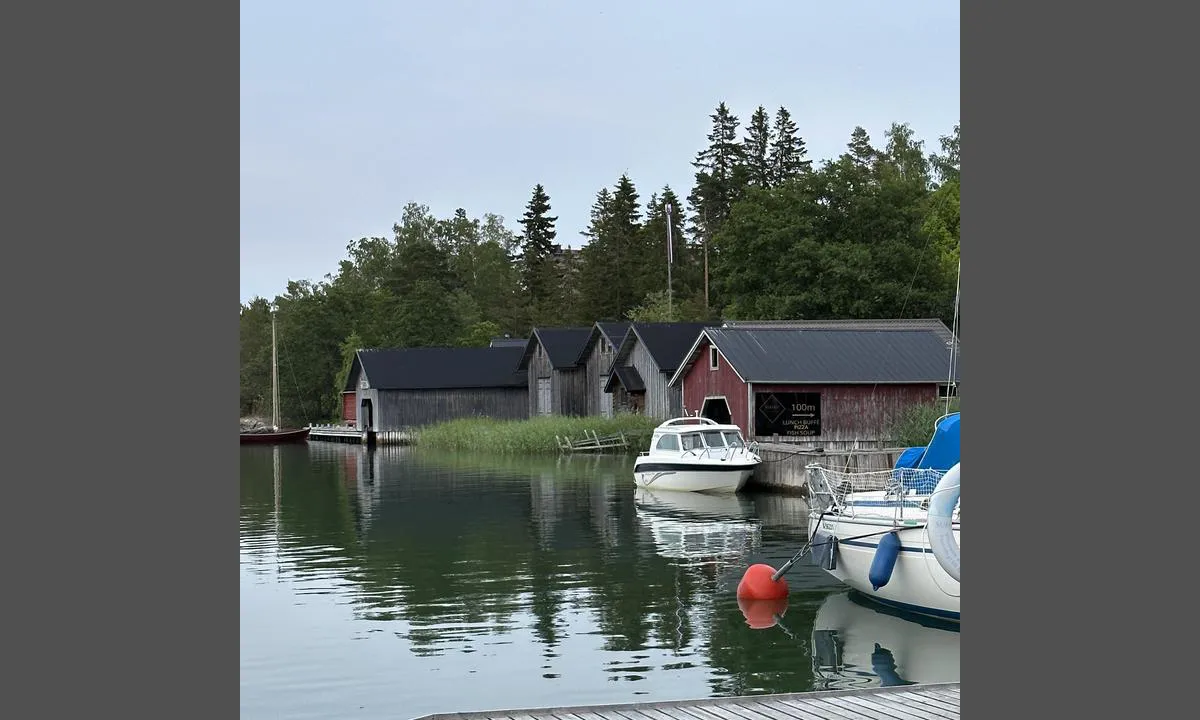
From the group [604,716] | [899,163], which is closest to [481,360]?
[899,163]

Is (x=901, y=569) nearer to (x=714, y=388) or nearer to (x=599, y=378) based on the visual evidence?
(x=714, y=388)

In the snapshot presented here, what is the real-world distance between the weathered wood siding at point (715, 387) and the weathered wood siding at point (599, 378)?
14354 millimetres

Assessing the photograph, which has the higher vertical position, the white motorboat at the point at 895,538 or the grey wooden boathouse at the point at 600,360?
the grey wooden boathouse at the point at 600,360

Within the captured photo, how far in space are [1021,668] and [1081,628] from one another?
238mm

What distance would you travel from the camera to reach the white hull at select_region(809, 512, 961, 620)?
19.4 metres

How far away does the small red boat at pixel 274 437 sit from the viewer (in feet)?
278

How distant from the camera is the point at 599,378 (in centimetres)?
7138

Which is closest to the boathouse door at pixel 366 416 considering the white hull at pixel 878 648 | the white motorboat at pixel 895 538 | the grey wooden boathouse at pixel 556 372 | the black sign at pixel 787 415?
the grey wooden boathouse at pixel 556 372

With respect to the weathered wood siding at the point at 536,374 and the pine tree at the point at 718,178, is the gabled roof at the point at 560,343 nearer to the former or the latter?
the weathered wood siding at the point at 536,374

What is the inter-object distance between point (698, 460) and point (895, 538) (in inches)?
812

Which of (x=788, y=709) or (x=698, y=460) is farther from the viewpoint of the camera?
(x=698, y=460)

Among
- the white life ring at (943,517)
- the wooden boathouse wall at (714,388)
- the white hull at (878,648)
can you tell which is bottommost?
the white hull at (878,648)

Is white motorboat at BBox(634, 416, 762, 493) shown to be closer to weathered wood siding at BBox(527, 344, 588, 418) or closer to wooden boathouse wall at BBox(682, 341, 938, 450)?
wooden boathouse wall at BBox(682, 341, 938, 450)

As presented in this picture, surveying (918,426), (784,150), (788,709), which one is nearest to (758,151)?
(784,150)
